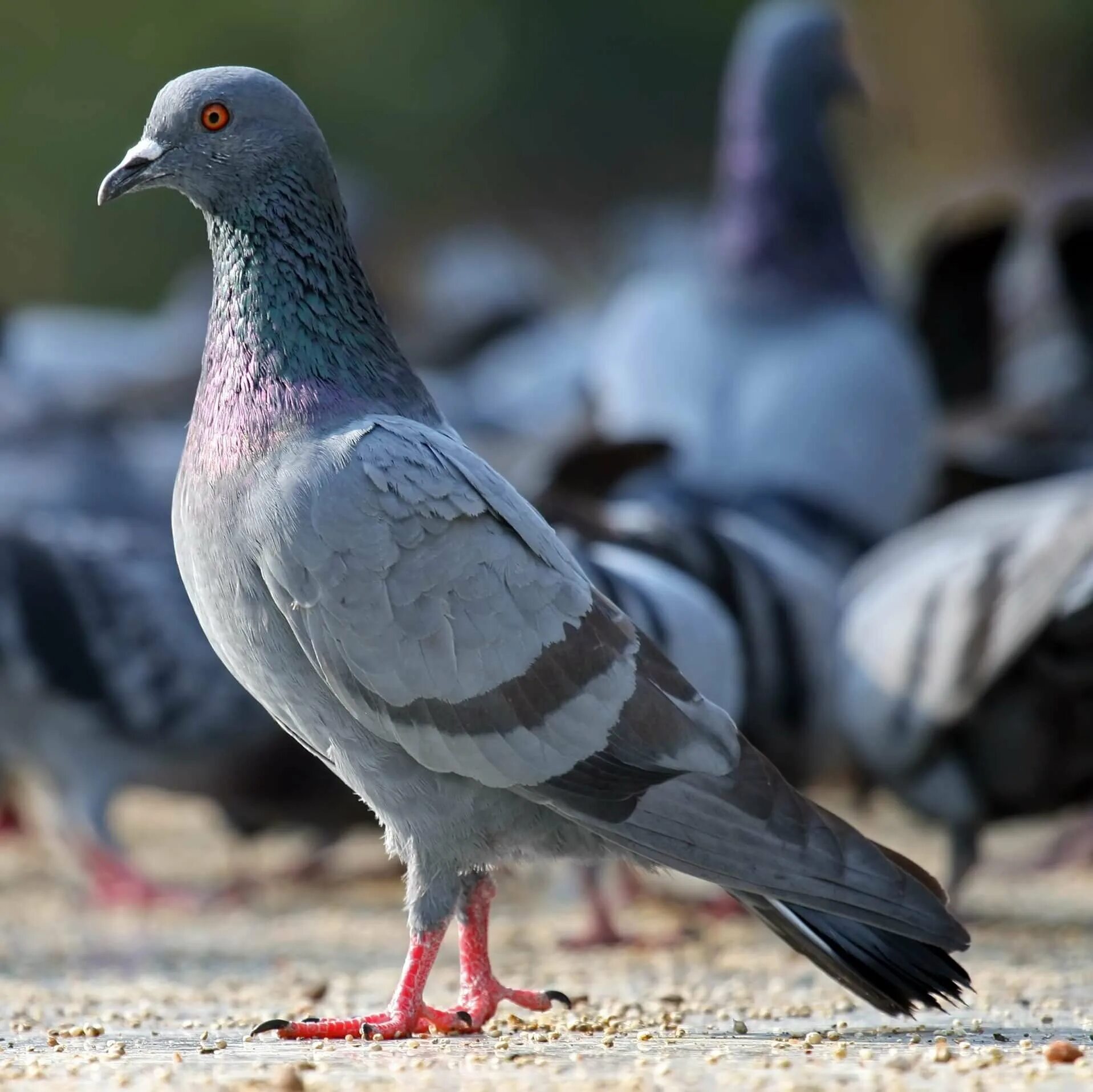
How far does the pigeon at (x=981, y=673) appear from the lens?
6.07 metres

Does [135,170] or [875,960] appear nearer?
[875,960]

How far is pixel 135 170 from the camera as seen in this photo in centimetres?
418

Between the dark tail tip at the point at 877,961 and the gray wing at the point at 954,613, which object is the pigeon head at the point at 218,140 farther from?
the gray wing at the point at 954,613

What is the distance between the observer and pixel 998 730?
6297mm

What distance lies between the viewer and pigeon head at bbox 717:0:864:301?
30.4 ft

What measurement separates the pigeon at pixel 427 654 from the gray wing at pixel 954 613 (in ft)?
7.41

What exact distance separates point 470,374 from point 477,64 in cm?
1637

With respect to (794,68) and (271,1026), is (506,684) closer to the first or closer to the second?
(271,1026)

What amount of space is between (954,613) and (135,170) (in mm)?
3123

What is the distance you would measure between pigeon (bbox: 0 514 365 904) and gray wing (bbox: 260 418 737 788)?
3.54 m

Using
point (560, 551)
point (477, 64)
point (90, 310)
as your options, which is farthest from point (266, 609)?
point (477, 64)

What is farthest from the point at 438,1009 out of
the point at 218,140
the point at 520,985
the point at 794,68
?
the point at 794,68

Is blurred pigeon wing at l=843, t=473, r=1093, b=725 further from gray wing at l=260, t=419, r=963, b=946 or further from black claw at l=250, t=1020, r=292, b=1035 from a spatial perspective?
black claw at l=250, t=1020, r=292, b=1035

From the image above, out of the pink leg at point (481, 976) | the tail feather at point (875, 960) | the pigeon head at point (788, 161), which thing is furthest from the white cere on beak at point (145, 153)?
the pigeon head at point (788, 161)
